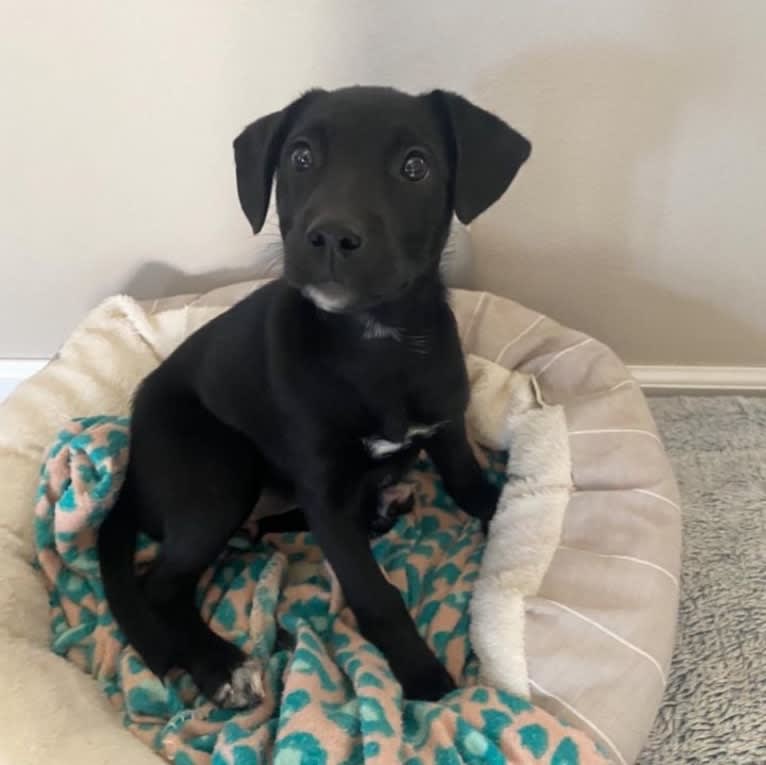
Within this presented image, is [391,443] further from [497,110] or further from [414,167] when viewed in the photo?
[497,110]

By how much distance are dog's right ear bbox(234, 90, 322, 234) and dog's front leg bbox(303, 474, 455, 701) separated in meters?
0.50

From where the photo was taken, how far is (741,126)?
1.86 meters

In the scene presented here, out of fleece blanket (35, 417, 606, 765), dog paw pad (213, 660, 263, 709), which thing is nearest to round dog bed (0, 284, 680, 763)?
fleece blanket (35, 417, 606, 765)

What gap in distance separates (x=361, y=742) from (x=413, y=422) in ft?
1.72

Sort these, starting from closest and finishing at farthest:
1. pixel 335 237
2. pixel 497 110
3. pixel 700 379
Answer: pixel 335 237 → pixel 497 110 → pixel 700 379

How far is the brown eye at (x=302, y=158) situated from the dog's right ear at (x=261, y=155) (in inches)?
3.4

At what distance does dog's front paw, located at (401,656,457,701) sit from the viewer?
4.55ft

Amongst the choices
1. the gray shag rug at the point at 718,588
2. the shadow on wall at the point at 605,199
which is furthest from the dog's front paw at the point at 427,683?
the shadow on wall at the point at 605,199

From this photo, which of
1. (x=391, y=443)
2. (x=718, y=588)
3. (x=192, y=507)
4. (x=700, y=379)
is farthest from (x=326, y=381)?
(x=700, y=379)

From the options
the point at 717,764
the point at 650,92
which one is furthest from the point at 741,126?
the point at 717,764

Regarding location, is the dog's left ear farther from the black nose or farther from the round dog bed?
the round dog bed

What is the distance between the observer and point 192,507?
1.53 m

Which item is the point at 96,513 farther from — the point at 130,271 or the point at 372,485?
the point at 130,271

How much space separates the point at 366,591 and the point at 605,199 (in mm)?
1109
